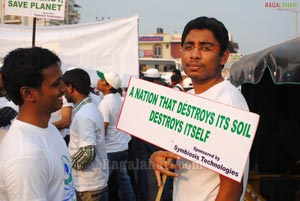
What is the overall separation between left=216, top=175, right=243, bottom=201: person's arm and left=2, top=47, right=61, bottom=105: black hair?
3.12 feet

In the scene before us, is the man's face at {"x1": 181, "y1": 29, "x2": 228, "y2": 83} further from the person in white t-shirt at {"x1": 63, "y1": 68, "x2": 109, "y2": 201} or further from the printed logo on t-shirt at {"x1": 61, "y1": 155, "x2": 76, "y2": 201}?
the person in white t-shirt at {"x1": 63, "y1": 68, "x2": 109, "y2": 201}

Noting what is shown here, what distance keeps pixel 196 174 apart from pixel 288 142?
342 cm

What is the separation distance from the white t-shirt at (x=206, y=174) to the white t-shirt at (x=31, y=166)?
0.60 metres

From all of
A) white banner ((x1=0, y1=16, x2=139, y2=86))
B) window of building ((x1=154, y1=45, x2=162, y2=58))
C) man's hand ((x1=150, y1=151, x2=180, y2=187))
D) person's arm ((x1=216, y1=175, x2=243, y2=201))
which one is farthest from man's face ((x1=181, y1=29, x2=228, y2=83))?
window of building ((x1=154, y1=45, x2=162, y2=58))

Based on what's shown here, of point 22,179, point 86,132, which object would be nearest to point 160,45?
point 86,132

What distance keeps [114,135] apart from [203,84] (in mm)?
2949

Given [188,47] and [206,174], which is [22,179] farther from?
[188,47]

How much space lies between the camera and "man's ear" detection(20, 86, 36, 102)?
5.36 ft

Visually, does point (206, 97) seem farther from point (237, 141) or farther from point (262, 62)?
point (262, 62)

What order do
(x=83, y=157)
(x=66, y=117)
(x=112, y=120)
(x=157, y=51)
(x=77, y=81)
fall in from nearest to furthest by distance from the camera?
(x=83, y=157) < (x=77, y=81) < (x=66, y=117) < (x=112, y=120) < (x=157, y=51)

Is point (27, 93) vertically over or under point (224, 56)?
under

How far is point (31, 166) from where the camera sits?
56.4 inches

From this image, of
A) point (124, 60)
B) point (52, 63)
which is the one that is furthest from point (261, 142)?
point (52, 63)

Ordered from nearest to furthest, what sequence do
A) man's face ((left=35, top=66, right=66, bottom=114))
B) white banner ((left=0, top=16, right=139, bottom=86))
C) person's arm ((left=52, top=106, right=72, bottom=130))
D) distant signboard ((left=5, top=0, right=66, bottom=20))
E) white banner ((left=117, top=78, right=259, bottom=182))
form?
white banner ((left=117, top=78, right=259, bottom=182)), man's face ((left=35, top=66, right=66, bottom=114)), person's arm ((left=52, top=106, right=72, bottom=130)), distant signboard ((left=5, top=0, right=66, bottom=20)), white banner ((left=0, top=16, right=139, bottom=86))
